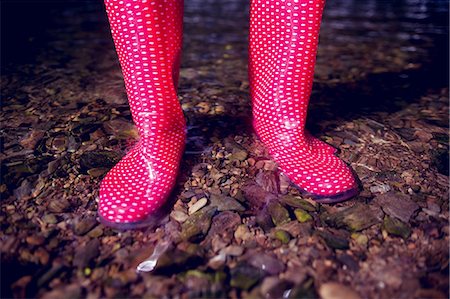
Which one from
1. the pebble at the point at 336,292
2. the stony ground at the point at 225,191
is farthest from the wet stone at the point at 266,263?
the pebble at the point at 336,292

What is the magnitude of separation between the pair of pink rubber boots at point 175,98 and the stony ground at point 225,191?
65 mm

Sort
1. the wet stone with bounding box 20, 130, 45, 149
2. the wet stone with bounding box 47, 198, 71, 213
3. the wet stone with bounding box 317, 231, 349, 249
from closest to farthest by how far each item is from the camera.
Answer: the wet stone with bounding box 317, 231, 349, 249 < the wet stone with bounding box 47, 198, 71, 213 < the wet stone with bounding box 20, 130, 45, 149

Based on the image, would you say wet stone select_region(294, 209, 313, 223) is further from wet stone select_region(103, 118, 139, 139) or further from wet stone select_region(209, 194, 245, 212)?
wet stone select_region(103, 118, 139, 139)

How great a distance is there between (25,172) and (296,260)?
2.92 ft

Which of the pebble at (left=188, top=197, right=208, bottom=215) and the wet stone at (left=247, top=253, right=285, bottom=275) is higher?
the pebble at (left=188, top=197, right=208, bottom=215)

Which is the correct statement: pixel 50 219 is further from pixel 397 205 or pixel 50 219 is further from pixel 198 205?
pixel 397 205

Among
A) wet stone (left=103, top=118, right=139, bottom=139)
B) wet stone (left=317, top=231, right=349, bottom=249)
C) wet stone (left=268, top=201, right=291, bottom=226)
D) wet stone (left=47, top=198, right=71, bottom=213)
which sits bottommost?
wet stone (left=317, top=231, right=349, bottom=249)

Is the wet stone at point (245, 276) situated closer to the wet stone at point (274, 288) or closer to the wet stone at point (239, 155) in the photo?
the wet stone at point (274, 288)

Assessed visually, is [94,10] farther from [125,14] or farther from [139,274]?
[139,274]

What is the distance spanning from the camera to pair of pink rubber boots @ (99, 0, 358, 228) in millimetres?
1105

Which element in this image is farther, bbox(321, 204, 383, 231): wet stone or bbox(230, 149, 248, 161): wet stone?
Result: bbox(230, 149, 248, 161): wet stone

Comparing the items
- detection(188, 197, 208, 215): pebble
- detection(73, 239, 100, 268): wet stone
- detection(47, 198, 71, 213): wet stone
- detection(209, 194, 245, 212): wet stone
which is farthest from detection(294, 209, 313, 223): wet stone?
detection(47, 198, 71, 213): wet stone

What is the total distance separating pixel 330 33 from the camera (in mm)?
2730

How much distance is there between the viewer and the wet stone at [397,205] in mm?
1191
